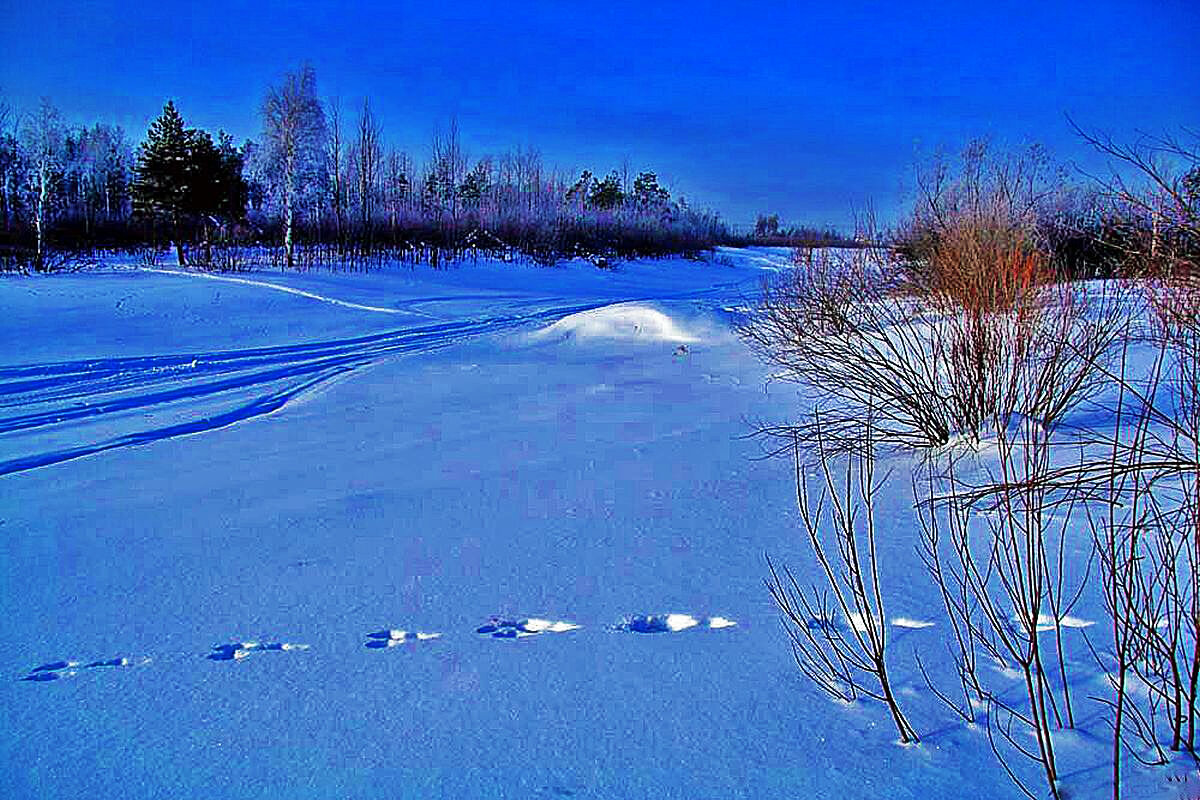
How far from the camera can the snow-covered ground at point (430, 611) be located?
7.44 ft

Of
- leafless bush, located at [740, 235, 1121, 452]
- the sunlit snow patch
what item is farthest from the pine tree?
the sunlit snow patch

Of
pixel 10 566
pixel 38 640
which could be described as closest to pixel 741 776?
pixel 38 640

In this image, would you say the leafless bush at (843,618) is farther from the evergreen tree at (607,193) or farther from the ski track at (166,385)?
the evergreen tree at (607,193)

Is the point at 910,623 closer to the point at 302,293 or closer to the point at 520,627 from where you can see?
the point at 520,627

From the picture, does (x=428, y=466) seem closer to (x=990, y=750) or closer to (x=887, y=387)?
(x=887, y=387)

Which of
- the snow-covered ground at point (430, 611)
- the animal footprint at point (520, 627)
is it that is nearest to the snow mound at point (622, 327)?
the snow-covered ground at point (430, 611)

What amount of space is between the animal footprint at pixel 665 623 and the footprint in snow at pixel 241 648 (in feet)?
4.06

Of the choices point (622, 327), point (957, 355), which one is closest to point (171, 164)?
point (622, 327)

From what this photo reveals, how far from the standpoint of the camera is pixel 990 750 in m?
2.27

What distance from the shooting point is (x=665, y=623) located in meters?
3.21

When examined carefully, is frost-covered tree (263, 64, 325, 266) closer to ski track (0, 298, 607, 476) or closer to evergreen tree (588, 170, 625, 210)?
ski track (0, 298, 607, 476)

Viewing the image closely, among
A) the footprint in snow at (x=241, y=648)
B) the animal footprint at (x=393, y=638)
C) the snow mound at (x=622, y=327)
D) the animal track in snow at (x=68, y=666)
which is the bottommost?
the animal track in snow at (x=68, y=666)

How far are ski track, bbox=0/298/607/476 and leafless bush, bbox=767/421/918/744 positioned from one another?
18.5ft

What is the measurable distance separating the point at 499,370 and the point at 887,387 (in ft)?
19.9
